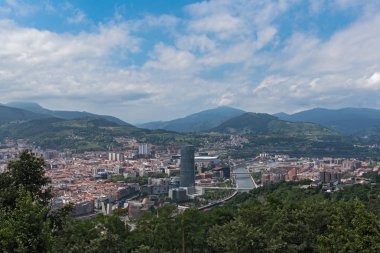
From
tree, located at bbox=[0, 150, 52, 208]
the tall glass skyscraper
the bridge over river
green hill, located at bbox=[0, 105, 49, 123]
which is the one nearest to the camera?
tree, located at bbox=[0, 150, 52, 208]

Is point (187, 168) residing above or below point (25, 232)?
below

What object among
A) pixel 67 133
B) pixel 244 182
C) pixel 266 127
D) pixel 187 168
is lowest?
pixel 244 182

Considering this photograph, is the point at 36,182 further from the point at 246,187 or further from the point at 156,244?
the point at 246,187

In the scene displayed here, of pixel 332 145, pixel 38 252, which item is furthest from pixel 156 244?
pixel 332 145

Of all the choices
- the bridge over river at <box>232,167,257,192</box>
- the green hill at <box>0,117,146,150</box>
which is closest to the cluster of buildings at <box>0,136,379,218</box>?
the bridge over river at <box>232,167,257,192</box>

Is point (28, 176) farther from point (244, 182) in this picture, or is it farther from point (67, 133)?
point (67, 133)

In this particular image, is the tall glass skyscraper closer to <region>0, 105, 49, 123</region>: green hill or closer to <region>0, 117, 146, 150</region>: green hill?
<region>0, 117, 146, 150</region>: green hill

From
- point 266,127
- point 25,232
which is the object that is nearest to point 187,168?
point 25,232

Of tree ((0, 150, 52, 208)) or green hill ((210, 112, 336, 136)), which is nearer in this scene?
tree ((0, 150, 52, 208))
